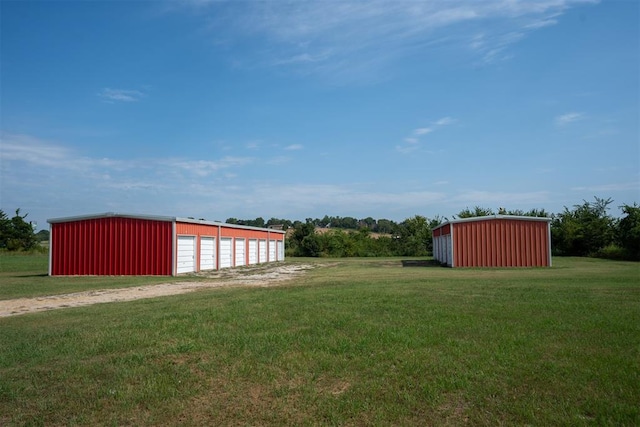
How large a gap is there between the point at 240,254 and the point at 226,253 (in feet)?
9.91

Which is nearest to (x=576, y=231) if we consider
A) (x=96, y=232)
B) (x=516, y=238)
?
(x=516, y=238)

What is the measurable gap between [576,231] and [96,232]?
136 feet

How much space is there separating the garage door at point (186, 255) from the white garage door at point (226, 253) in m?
4.27

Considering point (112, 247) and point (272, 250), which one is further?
point (272, 250)

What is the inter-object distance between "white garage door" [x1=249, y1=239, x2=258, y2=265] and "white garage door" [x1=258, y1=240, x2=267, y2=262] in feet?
3.14

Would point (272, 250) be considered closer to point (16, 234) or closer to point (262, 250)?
point (262, 250)

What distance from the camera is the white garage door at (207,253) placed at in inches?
1138

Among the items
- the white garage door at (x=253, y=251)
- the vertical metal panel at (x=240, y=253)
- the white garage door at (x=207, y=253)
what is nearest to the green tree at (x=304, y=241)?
the white garage door at (x=253, y=251)

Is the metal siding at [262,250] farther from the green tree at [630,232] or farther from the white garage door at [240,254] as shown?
the green tree at [630,232]

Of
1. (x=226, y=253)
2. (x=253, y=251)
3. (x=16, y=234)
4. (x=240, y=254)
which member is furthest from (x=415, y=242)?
(x=16, y=234)

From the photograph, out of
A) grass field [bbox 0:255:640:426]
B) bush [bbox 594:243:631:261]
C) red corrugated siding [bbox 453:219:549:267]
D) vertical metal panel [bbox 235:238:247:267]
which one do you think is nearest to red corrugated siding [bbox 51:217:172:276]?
vertical metal panel [bbox 235:238:247:267]

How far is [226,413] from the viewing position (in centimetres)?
514

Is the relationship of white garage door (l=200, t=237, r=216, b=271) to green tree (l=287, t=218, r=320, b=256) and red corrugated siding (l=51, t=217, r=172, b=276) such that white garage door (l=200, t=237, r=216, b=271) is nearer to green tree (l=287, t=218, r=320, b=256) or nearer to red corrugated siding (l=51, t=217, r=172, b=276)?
red corrugated siding (l=51, t=217, r=172, b=276)

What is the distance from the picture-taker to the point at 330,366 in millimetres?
6344
